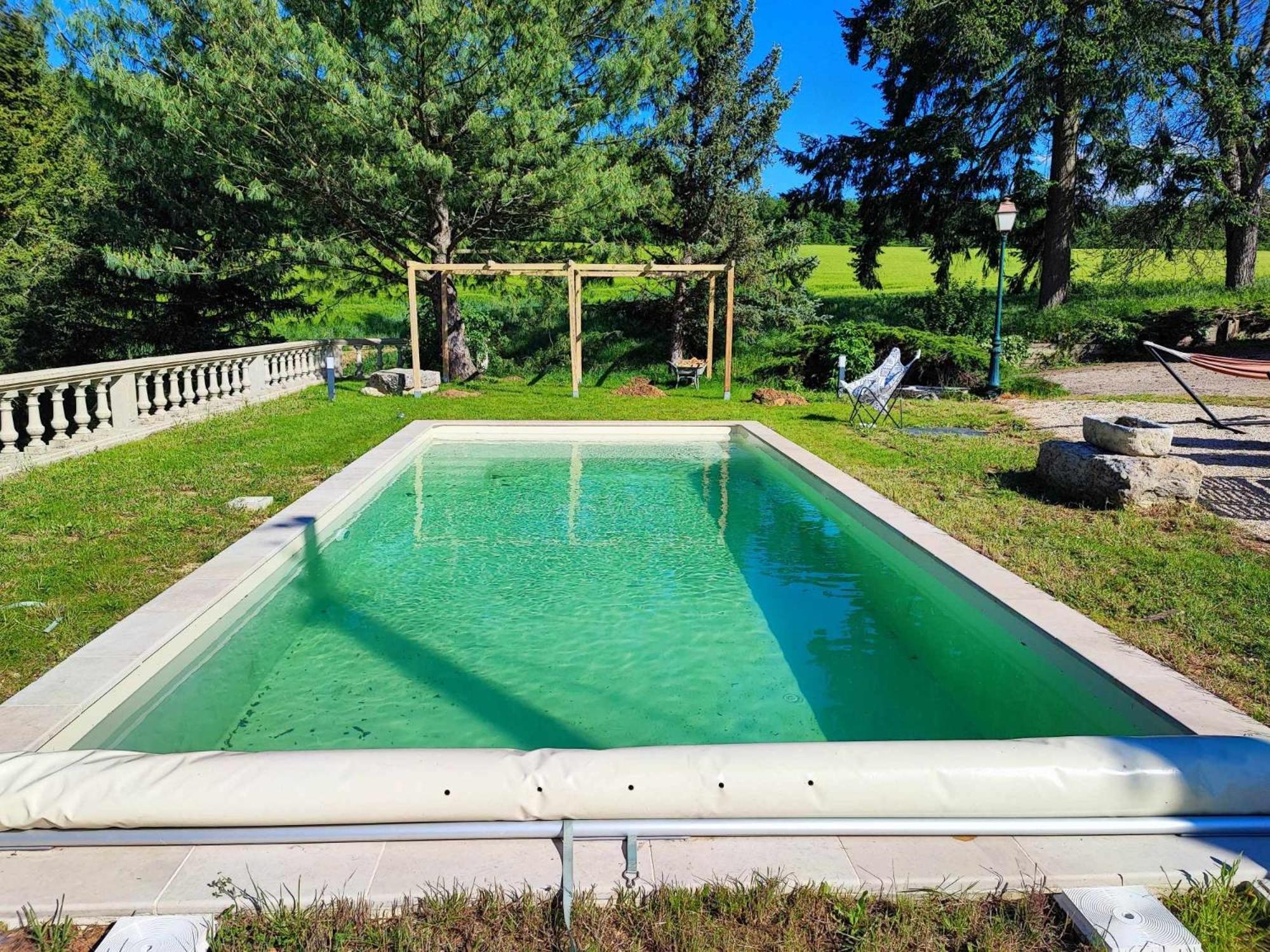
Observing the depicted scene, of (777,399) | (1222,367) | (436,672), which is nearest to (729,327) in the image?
(777,399)

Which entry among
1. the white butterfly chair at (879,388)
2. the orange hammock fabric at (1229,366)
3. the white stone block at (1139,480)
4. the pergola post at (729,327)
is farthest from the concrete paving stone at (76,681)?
the pergola post at (729,327)

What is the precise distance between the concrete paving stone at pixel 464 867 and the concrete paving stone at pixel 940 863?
800 mm

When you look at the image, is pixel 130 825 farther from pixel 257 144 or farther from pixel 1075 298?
pixel 1075 298

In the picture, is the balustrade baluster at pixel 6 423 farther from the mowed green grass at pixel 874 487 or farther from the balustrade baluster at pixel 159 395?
the balustrade baluster at pixel 159 395

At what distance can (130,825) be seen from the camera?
86.0 inches

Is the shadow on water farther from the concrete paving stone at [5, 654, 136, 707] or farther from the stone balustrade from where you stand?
the stone balustrade

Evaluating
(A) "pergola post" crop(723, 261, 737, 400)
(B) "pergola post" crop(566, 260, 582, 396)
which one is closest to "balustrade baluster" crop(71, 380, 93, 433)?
(B) "pergola post" crop(566, 260, 582, 396)

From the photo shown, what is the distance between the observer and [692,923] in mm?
1896

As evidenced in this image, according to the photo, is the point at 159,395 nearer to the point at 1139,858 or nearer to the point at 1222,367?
the point at 1139,858

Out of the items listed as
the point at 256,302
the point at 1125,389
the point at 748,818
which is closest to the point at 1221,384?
the point at 1125,389

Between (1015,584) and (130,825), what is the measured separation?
3984 mm

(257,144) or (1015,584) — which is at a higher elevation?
(257,144)

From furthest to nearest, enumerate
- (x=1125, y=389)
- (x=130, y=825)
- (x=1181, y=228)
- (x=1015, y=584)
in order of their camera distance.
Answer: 1. (x=1181, y=228)
2. (x=1125, y=389)
3. (x=1015, y=584)
4. (x=130, y=825)

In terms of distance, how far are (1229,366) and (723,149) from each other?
1101 centimetres
